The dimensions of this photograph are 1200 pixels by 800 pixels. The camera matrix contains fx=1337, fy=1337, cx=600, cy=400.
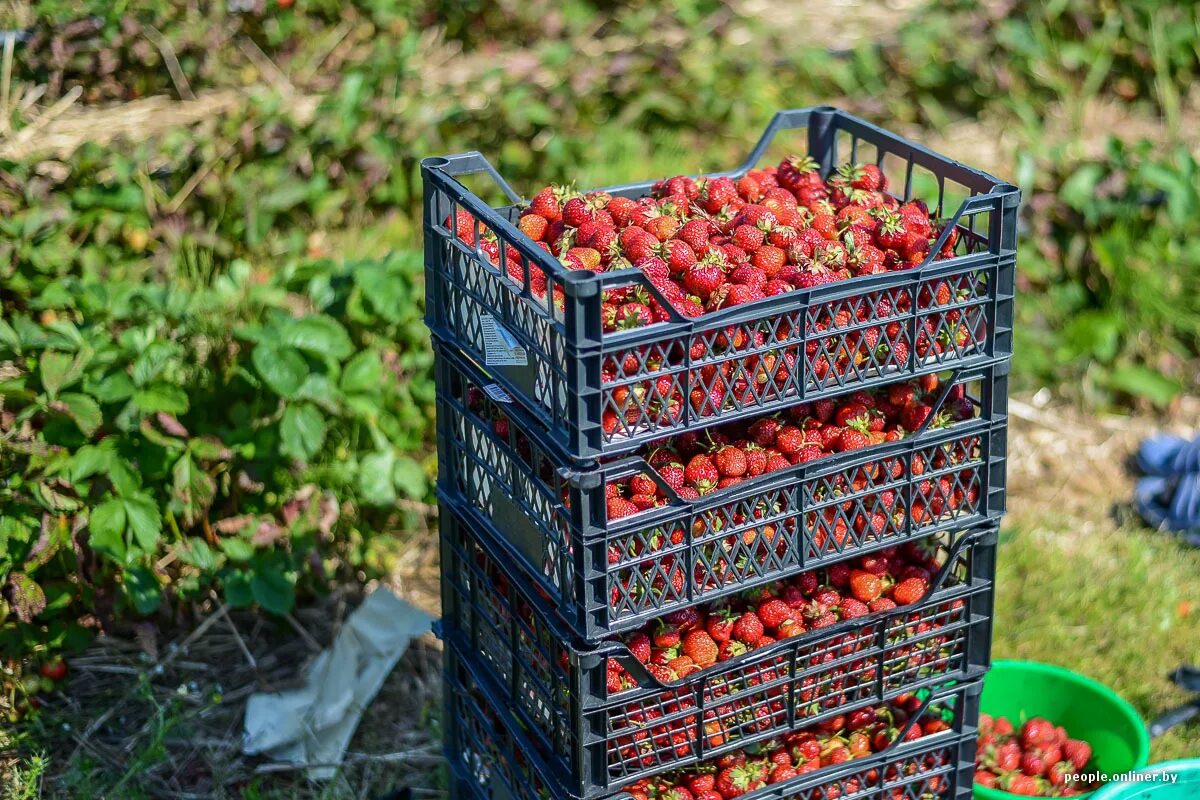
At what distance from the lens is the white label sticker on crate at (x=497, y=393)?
2248 mm

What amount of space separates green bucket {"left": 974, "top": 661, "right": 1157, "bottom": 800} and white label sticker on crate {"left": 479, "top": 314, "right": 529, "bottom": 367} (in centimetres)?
149

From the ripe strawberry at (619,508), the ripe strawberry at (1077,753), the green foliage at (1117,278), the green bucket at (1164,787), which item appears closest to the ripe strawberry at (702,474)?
the ripe strawberry at (619,508)

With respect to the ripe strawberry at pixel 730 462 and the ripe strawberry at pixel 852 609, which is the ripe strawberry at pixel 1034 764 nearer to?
the ripe strawberry at pixel 852 609

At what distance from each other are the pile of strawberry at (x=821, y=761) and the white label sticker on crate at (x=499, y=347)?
2.65 feet

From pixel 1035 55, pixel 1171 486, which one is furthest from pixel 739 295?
pixel 1035 55

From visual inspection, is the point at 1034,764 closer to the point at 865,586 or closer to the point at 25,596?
the point at 865,586

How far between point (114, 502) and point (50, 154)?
1.60m

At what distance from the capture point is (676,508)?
2.13 meters

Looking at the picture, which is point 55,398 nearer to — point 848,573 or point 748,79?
point 848,573

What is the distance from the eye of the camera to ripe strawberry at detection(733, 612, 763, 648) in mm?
2371

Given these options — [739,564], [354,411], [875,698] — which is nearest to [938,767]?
[875,698]

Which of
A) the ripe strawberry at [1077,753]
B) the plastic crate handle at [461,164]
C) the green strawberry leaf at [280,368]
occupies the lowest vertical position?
the ripe strawberry at [1077,753]

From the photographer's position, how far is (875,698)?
2.49 metres

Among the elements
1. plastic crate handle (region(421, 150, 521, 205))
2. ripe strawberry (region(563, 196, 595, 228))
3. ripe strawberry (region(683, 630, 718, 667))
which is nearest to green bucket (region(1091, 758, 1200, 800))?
ripe strawberry (region(683, 630, 718, 667))
